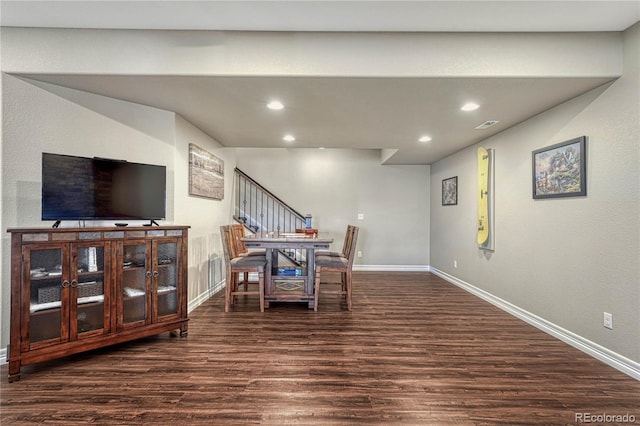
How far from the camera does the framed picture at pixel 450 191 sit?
490cm

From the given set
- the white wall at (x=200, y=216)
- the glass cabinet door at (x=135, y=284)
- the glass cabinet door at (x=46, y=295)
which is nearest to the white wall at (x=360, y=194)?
the white wall at (x=200, y=216)

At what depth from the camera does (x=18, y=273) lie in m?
1.97

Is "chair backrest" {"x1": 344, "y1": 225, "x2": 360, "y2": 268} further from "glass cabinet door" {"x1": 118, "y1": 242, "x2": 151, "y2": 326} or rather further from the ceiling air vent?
"glass cabinet door" {"x1": 118, "y1": 242, "x2": 151, "y2": 326}

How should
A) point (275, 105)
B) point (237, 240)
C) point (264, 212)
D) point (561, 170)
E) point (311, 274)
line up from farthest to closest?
point (264, 212), point (237, 240), point (311, 274), point (275, 105), point (561, 170)

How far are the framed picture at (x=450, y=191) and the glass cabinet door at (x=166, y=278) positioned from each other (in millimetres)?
4329

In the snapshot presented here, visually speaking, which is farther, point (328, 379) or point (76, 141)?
point (76, 141)

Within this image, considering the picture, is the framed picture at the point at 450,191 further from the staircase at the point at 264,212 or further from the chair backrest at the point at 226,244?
the chair backrest at the point at 226,244

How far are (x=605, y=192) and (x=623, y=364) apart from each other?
1.32m

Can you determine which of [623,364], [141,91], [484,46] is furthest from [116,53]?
[623,364]

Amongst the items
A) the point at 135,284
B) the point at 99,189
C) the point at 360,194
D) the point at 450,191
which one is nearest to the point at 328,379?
the point at 135,284

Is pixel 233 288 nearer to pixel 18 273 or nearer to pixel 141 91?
pixel 18 273

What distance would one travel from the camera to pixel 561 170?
8.98ft

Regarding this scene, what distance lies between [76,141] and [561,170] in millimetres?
4477

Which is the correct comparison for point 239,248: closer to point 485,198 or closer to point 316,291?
point 316,291
